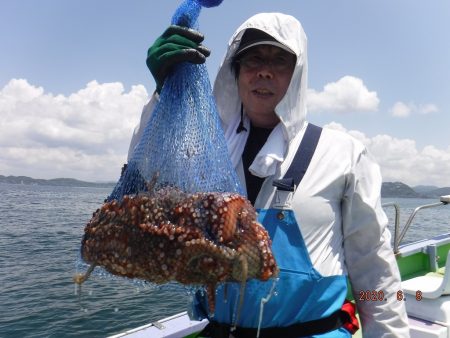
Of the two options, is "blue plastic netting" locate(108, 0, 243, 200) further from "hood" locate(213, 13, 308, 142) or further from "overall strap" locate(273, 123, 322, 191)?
"hood" locate(213, 13, 308, 142)

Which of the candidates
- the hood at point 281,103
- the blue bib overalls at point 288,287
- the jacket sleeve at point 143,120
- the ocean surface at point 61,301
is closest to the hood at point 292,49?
the hood at point 281,103

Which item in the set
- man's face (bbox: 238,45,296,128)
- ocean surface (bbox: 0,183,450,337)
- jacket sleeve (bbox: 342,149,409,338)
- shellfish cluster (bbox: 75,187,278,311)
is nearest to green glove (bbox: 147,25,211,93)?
man's face (bbox: 238,45,296,128)

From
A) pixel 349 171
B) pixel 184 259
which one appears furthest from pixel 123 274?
pixel 349 171

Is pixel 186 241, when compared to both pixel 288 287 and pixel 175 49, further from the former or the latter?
pixel 175 49

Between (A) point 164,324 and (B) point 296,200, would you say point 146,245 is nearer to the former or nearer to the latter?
(B) point 296,200

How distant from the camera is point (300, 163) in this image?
2.49 meters

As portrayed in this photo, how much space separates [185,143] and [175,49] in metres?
0.54

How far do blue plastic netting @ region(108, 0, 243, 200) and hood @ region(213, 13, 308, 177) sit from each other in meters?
0.34

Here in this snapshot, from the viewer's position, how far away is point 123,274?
1987 mm

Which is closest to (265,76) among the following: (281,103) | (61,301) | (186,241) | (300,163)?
(281,103)

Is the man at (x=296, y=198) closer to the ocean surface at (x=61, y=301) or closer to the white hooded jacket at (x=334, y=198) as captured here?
the white hooded jacket at (x=334, y=198)

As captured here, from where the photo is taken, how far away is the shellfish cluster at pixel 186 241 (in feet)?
5.98

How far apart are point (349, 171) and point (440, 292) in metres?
4.04

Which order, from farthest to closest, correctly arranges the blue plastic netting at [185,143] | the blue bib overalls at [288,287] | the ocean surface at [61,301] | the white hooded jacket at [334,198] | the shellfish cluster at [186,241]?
the ocean surface at [61,301]
the white hooded jacket at [334,198]
the blue bib overalls at [288,287]
the blue plastic netting at [185,143]
the shellfish cluster at [186,241]
